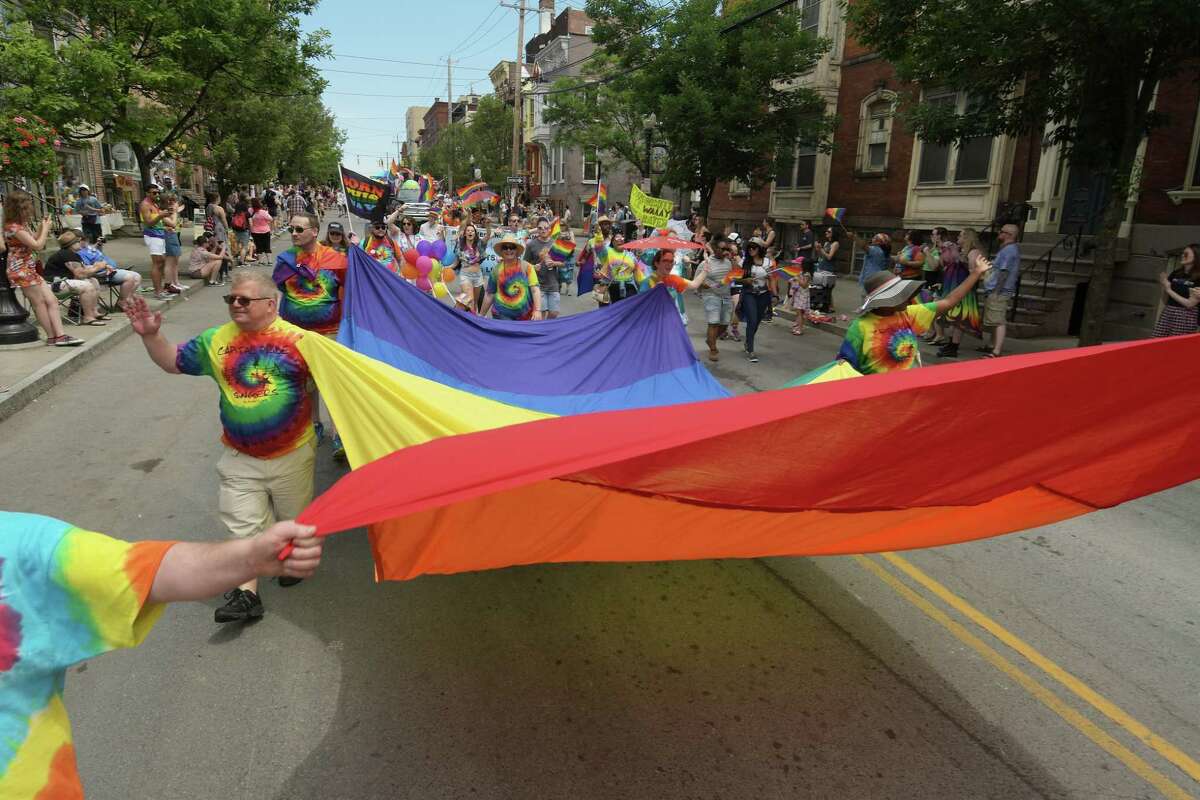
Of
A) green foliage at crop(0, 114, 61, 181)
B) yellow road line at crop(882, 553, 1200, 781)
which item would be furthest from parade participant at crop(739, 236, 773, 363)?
green foliage at crop(0, 114, 61, 181)

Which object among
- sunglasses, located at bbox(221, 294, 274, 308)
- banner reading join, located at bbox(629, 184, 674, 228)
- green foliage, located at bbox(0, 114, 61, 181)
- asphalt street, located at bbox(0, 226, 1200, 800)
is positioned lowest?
asphalt street, located at bbox(0, 226, 1200, 800)

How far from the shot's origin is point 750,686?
3.61 meters

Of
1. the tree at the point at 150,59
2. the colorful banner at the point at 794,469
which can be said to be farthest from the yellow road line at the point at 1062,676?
the tree at the point at 150,59

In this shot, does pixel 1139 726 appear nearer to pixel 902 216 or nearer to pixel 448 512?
pixel 448 512

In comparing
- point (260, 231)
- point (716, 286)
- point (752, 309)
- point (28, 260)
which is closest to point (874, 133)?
point (752, 309)

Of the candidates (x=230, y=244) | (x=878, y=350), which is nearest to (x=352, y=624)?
(x=878, y=350)

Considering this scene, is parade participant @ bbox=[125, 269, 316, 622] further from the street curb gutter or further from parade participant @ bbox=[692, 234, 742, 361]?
parade participant @ bbox=[692, 234, 742, 361]

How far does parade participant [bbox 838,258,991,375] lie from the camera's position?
4891mm

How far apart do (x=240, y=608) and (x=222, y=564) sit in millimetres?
2731

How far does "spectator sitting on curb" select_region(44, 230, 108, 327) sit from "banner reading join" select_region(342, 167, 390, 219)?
5.96 metres

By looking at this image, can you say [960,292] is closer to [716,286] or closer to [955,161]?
[716,286]

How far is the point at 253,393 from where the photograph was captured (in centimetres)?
375

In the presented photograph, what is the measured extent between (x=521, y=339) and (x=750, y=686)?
3.39 metres

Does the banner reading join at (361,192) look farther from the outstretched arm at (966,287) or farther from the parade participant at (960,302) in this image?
the parade participant at (960,302)
